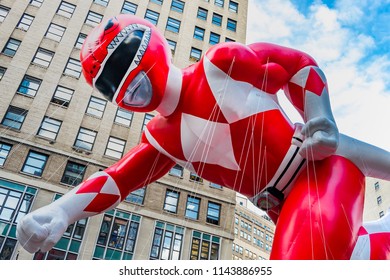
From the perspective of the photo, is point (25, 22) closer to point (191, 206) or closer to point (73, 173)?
point (73, 173)

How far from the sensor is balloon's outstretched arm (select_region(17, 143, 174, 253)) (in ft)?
10.2

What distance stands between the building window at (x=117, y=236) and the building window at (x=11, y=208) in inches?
118

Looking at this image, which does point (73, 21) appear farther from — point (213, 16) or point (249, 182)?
point (249, 182)

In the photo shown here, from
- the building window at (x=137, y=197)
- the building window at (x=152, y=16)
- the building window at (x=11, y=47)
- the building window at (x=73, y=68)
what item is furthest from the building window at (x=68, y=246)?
the building window at (x=152, y=16)

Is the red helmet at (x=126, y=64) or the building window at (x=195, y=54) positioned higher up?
the building window at (x=195, y=54)

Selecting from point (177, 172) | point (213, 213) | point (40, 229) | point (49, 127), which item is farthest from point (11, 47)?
point (40, 229)

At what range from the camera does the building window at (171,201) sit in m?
16.7

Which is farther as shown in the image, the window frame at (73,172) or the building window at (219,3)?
the building window at (219,3)

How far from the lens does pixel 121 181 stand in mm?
3684

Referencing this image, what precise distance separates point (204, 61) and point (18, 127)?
14.8 m

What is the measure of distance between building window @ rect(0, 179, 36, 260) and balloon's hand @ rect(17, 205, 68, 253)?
38.3 ft

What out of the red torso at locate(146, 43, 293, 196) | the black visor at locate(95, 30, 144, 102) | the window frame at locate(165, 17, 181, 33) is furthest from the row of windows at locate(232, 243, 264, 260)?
the black visor at locate(95, 30, 144, 102)

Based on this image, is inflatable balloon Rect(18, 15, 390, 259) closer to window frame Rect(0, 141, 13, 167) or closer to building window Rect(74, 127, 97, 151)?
window frame Rect(0, 141, 13, 167)

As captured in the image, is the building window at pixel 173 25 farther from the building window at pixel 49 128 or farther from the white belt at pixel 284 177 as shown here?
the white belt at pixel 284 177
